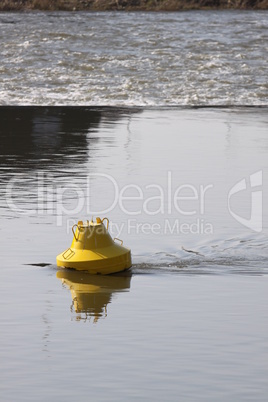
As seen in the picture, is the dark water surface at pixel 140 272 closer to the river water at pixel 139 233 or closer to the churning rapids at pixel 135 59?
the river water at pixel 139 233

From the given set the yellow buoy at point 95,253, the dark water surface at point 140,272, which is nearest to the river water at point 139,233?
the dark water surface at point 140,272

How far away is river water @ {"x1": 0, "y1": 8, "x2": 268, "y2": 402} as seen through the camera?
9.45 m

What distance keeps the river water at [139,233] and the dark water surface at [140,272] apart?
0.08ft

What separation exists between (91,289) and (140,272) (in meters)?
0.86

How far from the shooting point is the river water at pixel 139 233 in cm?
945

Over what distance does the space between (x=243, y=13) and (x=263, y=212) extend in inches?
1465

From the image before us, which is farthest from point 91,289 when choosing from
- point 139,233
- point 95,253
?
point 139,233

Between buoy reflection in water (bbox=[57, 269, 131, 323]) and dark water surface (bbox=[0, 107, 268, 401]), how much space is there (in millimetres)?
22

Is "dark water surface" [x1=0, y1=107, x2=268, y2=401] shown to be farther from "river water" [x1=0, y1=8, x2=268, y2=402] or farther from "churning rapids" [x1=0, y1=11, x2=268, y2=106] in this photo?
"churning rapids" [x1=0, y1=11, x2=268, y2=106]

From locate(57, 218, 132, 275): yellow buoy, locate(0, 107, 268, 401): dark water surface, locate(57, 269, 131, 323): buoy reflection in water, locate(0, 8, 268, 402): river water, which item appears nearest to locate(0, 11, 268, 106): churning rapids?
locate(0, 8, 268, 402): river water

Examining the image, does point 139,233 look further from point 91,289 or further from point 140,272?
point 91,289

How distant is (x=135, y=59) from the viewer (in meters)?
39.6

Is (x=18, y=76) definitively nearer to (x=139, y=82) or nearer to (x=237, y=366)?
(x=139, y=82)

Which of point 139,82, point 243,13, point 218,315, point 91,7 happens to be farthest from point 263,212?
point 91,7
